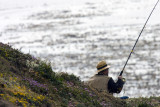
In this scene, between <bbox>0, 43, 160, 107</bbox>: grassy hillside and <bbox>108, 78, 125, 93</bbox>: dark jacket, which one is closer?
<bbox>0, 43, 160, 107</bbox>: grassy hillside

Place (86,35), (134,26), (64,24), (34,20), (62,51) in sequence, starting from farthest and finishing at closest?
(34,20), (64,24), (134,26), (86,35), (62,51)

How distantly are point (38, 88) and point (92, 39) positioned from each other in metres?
24.4

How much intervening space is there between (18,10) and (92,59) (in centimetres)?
3435

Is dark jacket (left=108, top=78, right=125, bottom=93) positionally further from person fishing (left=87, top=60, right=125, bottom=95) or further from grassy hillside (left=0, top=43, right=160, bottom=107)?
grassy hillside (left=0, top=43, right=160, bottom=107)

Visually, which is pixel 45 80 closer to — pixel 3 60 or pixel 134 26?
pixel 3 60

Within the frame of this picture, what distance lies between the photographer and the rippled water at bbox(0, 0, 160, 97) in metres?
21.0

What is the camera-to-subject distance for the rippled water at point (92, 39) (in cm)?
2103

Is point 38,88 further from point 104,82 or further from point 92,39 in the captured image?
point 92,39

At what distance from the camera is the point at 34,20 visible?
45562 millimetres

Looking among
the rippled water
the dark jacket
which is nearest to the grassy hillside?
the dark jacket

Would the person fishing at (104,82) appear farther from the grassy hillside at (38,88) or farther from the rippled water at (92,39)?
the rippled water at (92,39)

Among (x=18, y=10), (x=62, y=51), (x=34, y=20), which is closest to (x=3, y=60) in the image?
(x=62, y=51)

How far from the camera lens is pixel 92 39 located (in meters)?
31.6

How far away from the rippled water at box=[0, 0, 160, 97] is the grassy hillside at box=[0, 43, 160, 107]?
4737 millimetres
